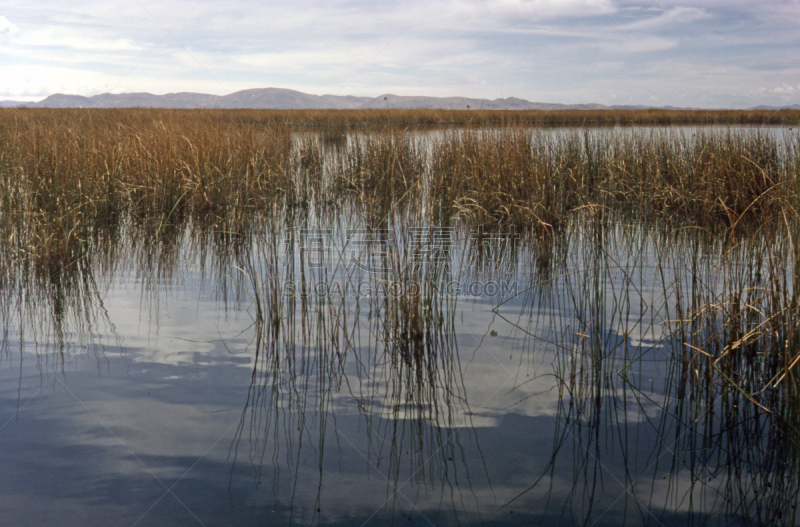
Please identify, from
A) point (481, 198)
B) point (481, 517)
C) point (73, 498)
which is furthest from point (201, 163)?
point (481, 517)

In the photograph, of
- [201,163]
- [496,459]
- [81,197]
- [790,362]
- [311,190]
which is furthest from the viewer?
[311,190]

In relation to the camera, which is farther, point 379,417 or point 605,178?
point 605,178

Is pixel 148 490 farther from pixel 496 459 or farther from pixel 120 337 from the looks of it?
pixel 120 337

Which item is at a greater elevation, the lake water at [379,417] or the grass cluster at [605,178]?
the grass cluster at [605,178]

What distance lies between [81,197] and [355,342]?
150 inches

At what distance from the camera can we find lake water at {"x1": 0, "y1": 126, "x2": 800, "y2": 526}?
1761 mm

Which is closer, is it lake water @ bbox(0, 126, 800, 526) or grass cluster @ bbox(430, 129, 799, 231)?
lake water @ bbox(0, 126, 800, 526)

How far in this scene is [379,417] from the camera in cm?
220

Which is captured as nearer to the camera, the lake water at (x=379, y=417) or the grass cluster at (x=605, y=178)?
the lake water at (x=379, y=417)

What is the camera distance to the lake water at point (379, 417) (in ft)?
5.78

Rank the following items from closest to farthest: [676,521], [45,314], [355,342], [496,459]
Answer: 1. [676,521]
2. [496,459]
3. [355,342]
4. [45,314]

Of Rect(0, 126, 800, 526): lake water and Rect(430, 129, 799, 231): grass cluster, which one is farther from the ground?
Rect(430, 129, 799, 231): grass cluster

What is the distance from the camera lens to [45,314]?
3.25 metres

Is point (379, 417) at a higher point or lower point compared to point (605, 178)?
lower
